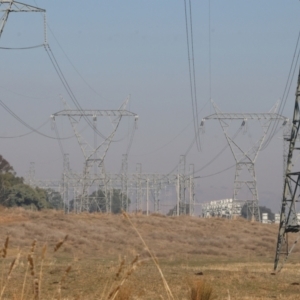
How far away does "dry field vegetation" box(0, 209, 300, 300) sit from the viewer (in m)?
15.3

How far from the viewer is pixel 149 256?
1275 inches

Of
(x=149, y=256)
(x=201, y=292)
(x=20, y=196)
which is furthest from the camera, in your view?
(x=20, y=196)

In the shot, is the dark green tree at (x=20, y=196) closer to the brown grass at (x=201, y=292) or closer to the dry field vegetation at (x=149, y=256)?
the dry field vegetation at (x=149, y=256)

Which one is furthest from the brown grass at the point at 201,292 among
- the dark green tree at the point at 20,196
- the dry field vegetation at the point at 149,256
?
the dark green tree at the point at 20,196

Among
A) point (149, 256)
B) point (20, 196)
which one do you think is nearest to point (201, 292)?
point (149, 256)

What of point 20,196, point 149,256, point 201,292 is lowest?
point 201,292

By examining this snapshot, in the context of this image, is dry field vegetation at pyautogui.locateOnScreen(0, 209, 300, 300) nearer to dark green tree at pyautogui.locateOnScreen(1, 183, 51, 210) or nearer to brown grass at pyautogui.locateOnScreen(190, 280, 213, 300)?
brown grass at pyautogui.locateOnScreen(190, 280, 213, 300)

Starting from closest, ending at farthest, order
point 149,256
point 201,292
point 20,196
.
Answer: point 201,292 → point 149,256 → point 20,196

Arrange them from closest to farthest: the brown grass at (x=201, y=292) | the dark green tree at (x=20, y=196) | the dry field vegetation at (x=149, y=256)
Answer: the brown grass at (x=201, y=292)
the dry field vegetation at (x=149, y=256)
the dark green tree at (x=20, y=196)

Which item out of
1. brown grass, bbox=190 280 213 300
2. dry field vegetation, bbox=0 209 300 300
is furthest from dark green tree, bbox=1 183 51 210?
brown grass, bbox=190 280 213 300

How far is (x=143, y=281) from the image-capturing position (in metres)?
17.7

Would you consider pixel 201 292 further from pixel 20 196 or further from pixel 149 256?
pixel 20 196

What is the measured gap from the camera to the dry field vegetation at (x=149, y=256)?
50.3 feet

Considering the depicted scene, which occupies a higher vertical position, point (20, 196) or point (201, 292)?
point (20, 196)
